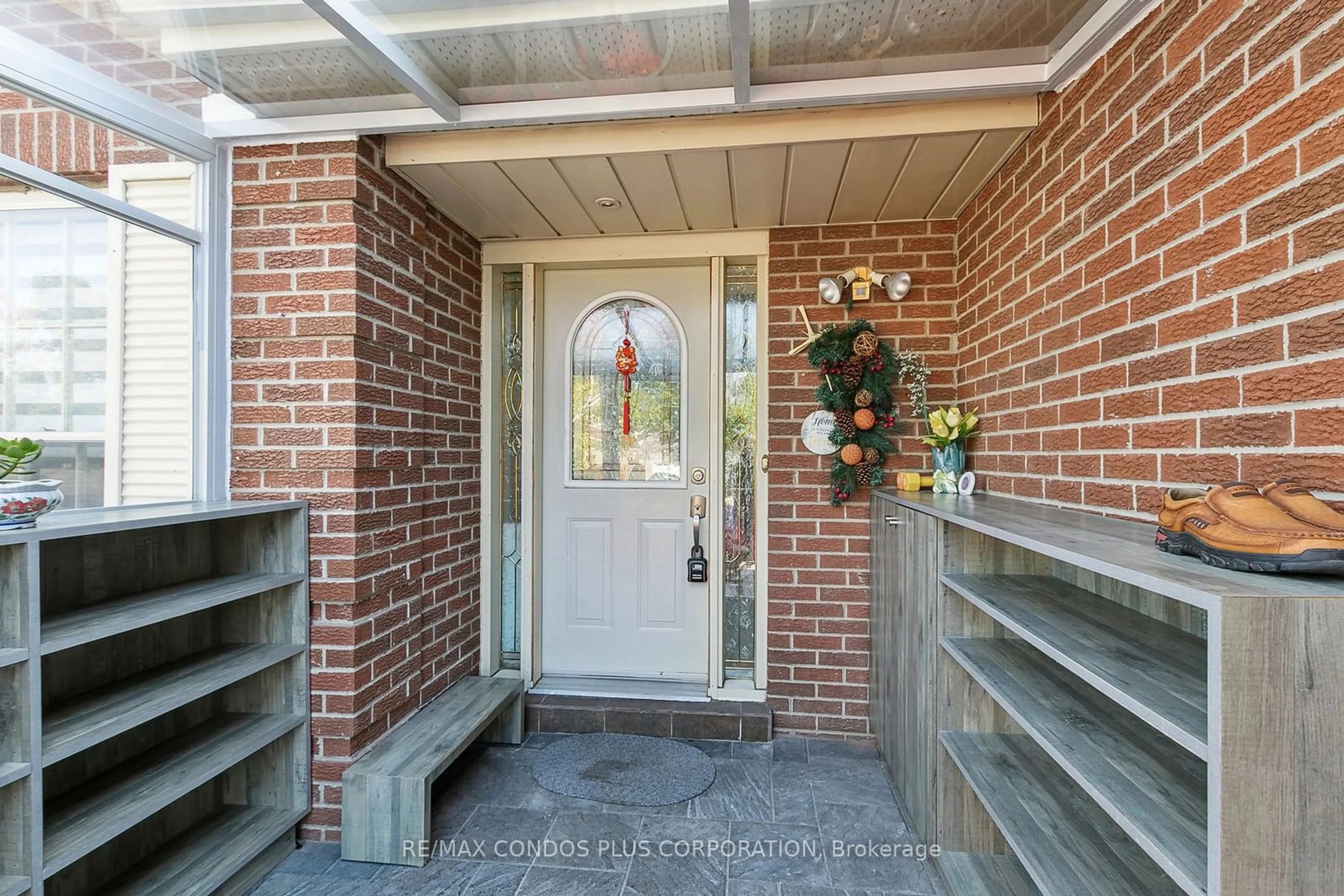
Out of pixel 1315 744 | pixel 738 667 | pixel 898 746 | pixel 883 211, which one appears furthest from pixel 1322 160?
pixel 738 667

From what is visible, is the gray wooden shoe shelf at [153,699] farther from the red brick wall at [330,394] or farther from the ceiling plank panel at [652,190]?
the ceiling plank panel at [652,190]

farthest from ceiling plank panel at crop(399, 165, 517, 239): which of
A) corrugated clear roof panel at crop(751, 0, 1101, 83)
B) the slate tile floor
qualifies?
the slate tile floor

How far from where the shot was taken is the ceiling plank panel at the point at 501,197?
6.82 feet

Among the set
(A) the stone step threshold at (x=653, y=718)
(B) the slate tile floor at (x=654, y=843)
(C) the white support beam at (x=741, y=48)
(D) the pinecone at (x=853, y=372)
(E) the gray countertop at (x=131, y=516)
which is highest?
(C) the white support beam at (x=741, y=48)

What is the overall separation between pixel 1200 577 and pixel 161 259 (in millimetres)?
2588

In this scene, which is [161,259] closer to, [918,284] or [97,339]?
[97,339]

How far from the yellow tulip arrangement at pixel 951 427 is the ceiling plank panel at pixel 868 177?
878 mm

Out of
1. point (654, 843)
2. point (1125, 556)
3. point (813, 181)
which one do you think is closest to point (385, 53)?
point (813, 181)

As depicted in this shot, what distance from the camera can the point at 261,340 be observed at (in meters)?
1.96

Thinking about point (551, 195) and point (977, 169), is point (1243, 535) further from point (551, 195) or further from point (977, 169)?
point (551, 195)

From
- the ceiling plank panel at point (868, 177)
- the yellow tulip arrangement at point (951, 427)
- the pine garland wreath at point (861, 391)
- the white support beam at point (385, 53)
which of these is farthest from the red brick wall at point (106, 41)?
the yellow tulip arrangement at point (951, 427)

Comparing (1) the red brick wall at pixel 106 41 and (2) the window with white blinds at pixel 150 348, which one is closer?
(1) the red brick wall at pixel 106 41

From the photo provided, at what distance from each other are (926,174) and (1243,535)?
5.66 ft

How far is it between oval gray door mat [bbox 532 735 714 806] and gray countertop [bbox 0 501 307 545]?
139cm
